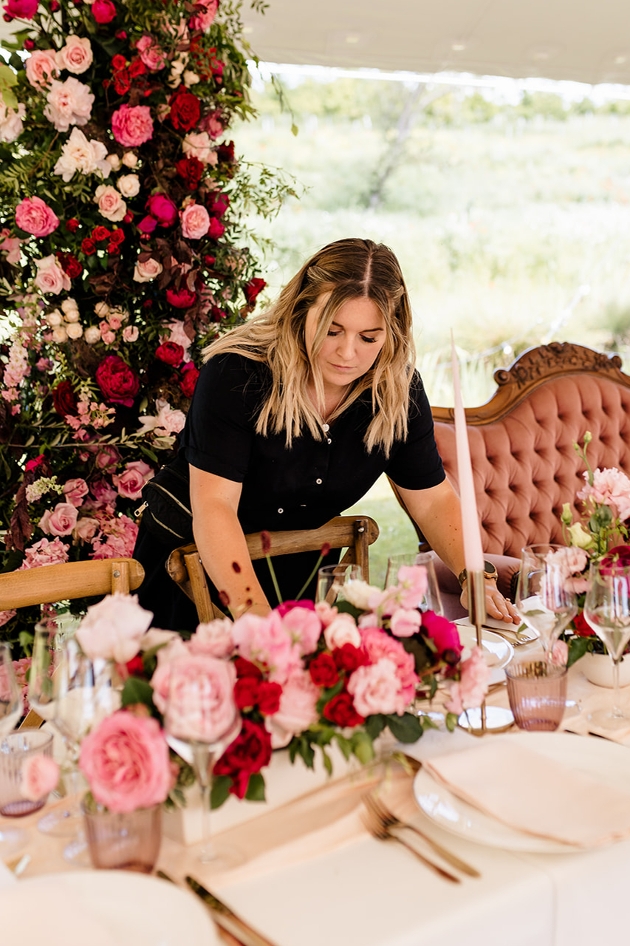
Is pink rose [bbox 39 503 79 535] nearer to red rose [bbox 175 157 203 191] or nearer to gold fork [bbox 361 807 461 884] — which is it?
red rose [bbox 175 157 203 191]

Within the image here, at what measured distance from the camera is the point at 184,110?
2.43 m

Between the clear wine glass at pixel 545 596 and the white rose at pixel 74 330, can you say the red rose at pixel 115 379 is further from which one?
the clear wine glass at pixel 545 596

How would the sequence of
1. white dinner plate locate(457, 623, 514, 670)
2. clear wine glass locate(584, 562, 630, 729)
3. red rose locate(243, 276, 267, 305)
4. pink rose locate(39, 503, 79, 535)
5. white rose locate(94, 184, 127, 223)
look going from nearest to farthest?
clear wine glass locate(584, 562, 630, 729) → white dinner plate locate(457, 623, 514, 670) → white rose locate(94, 184, 127, 223) → pink rose locate(39, 503, 79, 535) → red rose locate(243, 276, 267, 305)

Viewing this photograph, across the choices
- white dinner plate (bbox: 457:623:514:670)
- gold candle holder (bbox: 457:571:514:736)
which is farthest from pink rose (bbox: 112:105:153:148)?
gold candle holder (bbox: 457:571:514:736)

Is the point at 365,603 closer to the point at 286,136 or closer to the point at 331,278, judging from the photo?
the point at 331,278

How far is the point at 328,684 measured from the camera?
0.96 m

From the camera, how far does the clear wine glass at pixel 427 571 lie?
1.12 metres

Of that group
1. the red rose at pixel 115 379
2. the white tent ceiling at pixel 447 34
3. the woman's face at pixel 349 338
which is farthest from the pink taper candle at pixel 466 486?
the white tent ceiling at pixel 447 34

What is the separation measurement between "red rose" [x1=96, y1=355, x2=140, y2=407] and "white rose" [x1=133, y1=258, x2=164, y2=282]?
8.9 inches

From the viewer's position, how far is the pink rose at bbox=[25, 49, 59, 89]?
2.33 m

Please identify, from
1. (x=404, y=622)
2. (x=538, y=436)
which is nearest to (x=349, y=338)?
(x=404, y=622)

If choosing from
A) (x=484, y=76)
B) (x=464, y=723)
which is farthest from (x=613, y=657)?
(x=484, y=76)

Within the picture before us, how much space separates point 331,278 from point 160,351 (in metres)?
0.88

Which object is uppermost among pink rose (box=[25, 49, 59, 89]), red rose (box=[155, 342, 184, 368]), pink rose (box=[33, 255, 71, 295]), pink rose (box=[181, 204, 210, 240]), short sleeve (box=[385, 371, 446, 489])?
pink rose (box=[25, 49, 59, 89])
